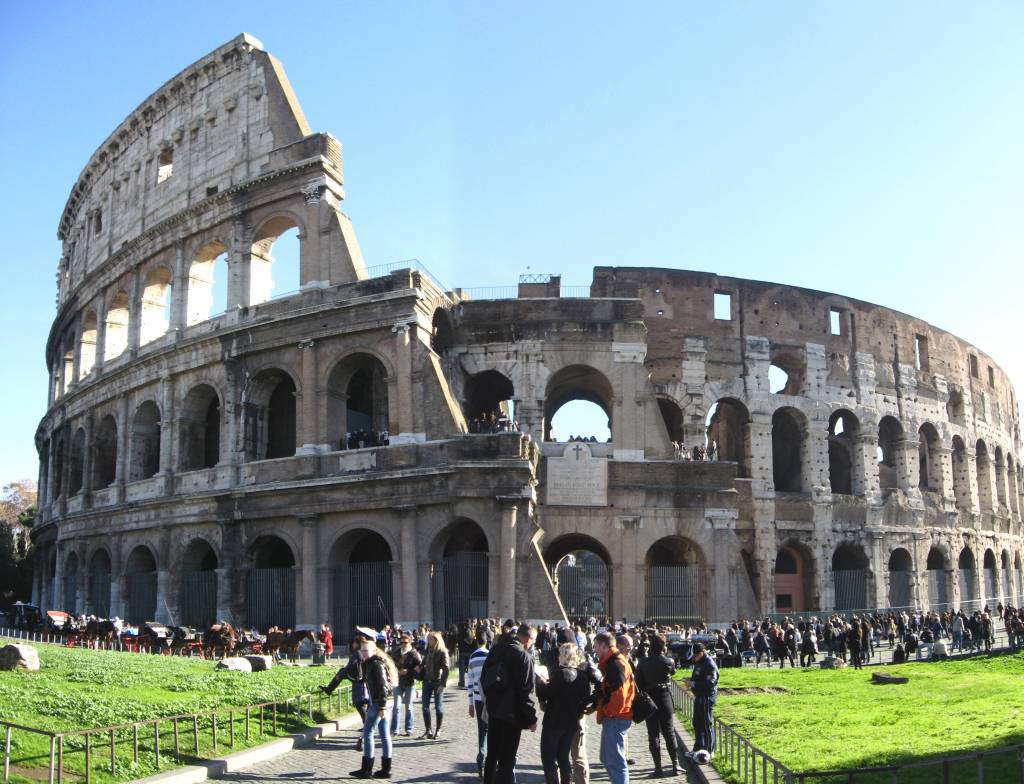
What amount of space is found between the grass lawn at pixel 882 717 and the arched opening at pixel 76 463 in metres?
27.1

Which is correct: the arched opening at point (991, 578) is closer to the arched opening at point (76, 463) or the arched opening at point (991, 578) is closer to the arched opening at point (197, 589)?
the arched opening at point (197, 589)

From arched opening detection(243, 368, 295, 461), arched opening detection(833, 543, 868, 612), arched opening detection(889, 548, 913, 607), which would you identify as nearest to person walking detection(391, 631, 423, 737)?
arched opening detection(243, 368, 295, 461)

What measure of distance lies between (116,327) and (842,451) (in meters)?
27.2

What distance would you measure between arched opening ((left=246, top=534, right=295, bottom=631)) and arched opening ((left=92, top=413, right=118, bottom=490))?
8953 millimetres

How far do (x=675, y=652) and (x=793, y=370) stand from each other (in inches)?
679

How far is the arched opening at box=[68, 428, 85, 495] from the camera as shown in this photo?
125ft

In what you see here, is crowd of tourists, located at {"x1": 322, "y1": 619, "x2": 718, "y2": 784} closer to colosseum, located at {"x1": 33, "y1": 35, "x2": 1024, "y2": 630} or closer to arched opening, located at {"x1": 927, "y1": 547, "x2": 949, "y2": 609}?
colosseum, located at {"x1": 33, "y1": 35, "x2": 1024, "y2": 630}

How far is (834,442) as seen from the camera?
39438mm

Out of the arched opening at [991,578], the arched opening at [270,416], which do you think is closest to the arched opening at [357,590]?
the arched opening at [270,416]

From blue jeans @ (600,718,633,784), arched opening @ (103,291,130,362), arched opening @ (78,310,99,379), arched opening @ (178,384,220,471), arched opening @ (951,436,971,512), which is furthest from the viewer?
arched opening @ (951,436,971,512)

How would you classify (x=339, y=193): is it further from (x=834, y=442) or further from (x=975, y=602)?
(x=975, y=602)

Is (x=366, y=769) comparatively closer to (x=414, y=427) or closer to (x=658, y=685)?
(x=658, y=685)

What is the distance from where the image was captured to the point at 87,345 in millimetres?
39312

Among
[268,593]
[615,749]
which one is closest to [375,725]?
[615,749]
